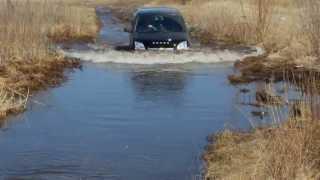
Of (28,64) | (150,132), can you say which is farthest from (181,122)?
(28,64)

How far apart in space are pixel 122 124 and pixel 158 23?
35.4 ft

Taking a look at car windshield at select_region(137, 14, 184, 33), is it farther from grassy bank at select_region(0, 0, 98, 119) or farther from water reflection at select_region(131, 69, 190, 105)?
grassy bank at select_region(0, 0, 98, 119)

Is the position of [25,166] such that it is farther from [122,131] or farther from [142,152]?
[122,131]

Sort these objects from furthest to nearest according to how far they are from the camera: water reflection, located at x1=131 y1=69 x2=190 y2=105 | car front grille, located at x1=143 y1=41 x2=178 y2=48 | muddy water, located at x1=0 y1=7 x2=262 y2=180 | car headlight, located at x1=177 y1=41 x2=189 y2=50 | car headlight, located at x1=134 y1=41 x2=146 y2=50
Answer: car headlight, located at x1=177 y1=41 x2=189 y2=50, car headlight, located at x1=134 y1=41 x2=146 y2=50, car front grille, located at x1=143 y1=41 x2=178 y2=48, water reflection, located at x1=131 y1=69 x2=190 y2=105, muddy water, located at x1=0 y1=7 x2=262 y2=180

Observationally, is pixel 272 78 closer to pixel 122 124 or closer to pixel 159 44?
pixel 159 44

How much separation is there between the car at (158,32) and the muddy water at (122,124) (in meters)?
0.70

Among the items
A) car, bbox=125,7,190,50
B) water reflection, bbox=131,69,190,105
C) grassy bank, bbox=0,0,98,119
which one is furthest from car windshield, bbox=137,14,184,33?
grassy bank, bbox=0,0,98,119

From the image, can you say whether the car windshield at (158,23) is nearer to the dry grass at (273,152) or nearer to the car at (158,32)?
the car at (158,32)

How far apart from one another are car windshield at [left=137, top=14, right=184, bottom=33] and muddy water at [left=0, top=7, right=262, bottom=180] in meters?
1.26

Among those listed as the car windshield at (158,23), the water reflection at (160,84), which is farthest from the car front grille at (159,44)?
the water reflection at (160,84)

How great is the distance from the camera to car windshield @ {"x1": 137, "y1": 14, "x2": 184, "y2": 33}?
83.0 ft

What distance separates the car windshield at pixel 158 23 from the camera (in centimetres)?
2530

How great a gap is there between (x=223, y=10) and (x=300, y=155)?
89.7 feet

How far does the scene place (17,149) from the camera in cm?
1290
